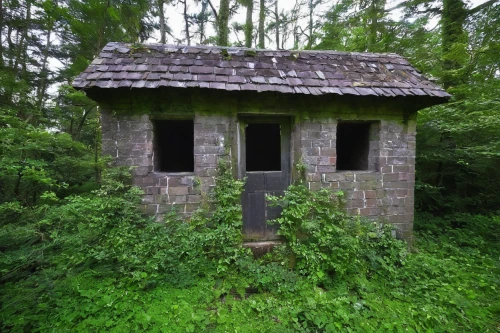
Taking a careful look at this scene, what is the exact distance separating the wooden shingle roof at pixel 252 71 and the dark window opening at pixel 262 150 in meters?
1.91

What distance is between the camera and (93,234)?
324cm

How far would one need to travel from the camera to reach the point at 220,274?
3.23 m

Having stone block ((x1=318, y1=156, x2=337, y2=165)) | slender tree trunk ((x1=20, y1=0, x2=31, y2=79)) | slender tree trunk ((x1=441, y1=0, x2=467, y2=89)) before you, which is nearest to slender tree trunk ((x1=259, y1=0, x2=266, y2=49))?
slender tree trunk ((x1=441, y1=0, x2=467, y2=89))

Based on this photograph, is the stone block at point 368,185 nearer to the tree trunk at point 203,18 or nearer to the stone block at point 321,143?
the stone block at point 321,143

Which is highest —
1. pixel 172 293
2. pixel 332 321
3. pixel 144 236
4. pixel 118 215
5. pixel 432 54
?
pixel 432 54

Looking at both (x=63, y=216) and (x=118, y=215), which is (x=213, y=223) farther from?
(x=63, y=216)

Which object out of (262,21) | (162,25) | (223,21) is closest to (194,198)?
(223,21)

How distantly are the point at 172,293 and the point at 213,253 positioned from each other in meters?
0.76

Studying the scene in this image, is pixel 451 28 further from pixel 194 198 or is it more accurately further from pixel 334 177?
pixel 194 198

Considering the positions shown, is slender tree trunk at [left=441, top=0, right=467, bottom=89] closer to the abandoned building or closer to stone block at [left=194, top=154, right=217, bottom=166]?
the abandoned building

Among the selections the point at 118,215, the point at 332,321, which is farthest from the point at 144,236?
the point at 332,321

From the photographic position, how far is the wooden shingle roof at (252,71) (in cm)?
338

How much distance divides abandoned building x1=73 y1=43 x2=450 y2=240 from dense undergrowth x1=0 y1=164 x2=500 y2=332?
39 cm

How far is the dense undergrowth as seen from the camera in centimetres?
262
